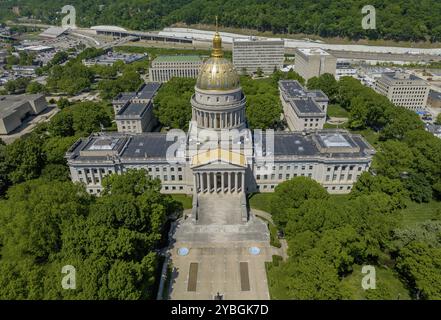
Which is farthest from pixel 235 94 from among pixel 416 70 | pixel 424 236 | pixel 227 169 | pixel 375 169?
pixel 416 70

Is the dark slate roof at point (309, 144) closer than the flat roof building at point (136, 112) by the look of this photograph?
Yes

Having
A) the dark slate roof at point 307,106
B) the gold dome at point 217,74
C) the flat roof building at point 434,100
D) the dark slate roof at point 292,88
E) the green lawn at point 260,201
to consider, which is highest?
the gold dome at point 217,74

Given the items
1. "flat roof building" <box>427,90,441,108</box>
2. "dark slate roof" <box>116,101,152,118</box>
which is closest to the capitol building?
"dark slate roof" <box>116,101,152,118</box>

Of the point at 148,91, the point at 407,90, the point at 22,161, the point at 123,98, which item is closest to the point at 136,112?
the point at 123,98

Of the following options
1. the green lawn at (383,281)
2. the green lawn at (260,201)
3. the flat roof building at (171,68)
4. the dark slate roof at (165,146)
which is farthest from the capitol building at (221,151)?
the flat roof building at (171,68)

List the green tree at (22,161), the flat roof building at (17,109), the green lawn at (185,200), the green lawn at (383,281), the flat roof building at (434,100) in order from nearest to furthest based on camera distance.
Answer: the green lawn at (383,281) < the green lawn at (185,200) < the green tree at (22,161) < the flat roof building at (17,109) < the flat roof building at (434,100)

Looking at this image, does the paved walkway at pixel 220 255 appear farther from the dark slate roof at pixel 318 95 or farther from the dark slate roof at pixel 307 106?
the dark slate roof at pixel 318 95
